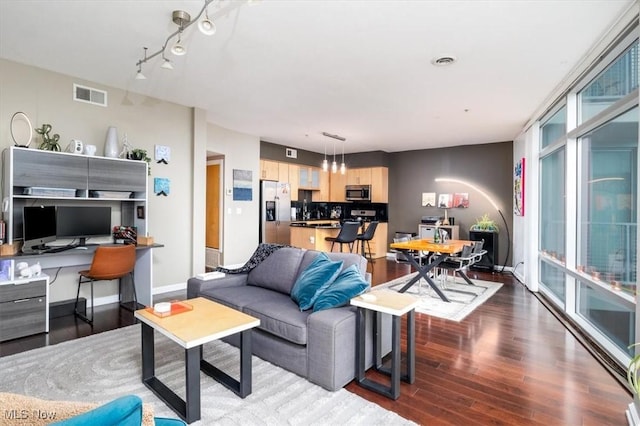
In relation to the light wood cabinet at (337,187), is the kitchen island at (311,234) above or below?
below

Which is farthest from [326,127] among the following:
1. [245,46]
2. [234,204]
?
[245,46]

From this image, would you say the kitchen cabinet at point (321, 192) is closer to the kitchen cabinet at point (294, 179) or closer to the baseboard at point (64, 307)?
the kitchen cabinet at point (294, 179)

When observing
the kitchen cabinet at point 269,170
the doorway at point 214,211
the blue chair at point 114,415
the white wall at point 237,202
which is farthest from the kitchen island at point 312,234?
the blue chair at point 114,415

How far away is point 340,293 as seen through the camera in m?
2.56

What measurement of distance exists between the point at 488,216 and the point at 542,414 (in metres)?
5.79

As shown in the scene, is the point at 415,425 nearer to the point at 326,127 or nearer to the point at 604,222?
the point at 604,222

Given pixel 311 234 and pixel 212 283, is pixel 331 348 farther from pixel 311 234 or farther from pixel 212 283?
pixel 311 234

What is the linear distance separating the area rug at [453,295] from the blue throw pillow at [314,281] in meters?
1.79

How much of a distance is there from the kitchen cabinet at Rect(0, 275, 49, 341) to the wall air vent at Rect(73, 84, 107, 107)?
2.16 metres

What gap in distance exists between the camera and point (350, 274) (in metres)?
2.72

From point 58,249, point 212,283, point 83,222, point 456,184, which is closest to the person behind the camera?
point 212,283

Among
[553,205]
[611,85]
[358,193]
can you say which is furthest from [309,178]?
[611,85]

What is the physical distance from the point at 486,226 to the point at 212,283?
5.87 m

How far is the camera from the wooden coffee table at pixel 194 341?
76.8 inches
